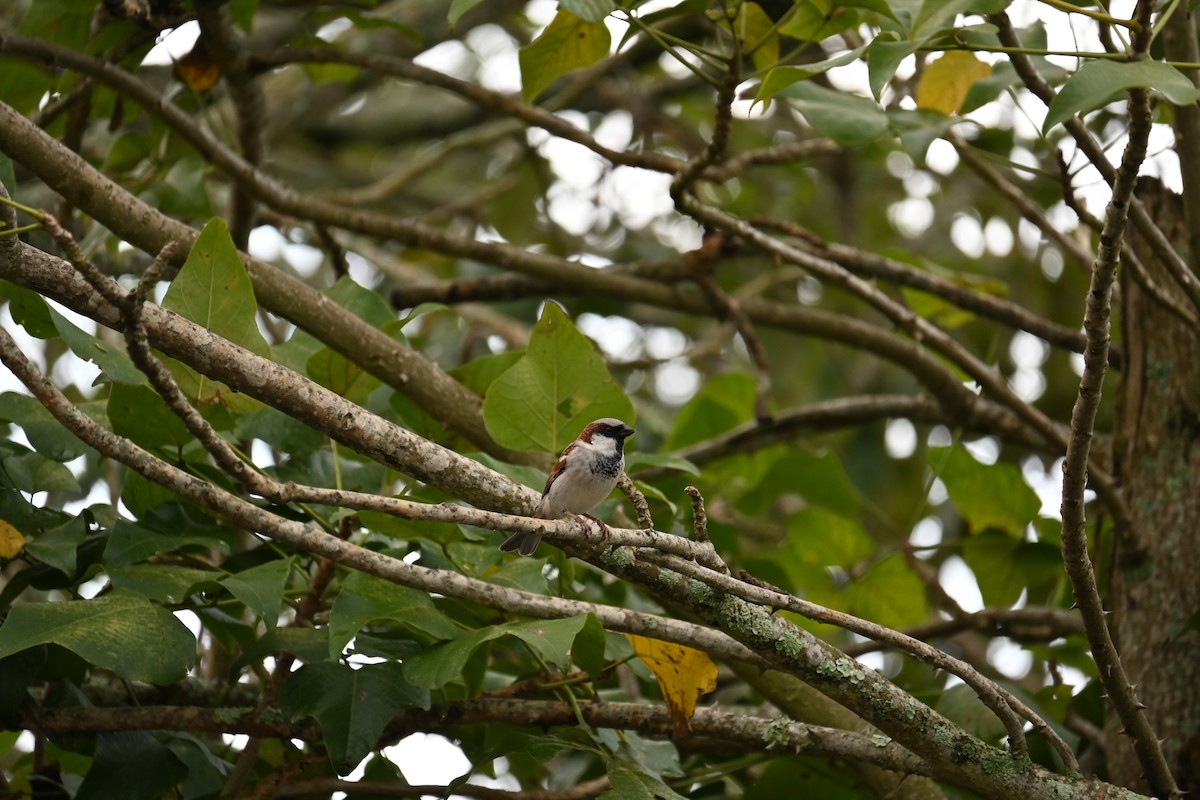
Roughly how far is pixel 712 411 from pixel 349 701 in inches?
91.9

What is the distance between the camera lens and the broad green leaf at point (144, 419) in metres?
2.60

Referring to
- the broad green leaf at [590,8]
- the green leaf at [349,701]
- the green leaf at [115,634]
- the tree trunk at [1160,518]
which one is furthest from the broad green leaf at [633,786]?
the broad green leaf at [590,8]

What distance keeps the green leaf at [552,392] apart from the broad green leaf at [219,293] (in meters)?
0.60

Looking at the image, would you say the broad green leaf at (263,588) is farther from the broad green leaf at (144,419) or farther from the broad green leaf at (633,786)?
the broad green leaf at (633,786)

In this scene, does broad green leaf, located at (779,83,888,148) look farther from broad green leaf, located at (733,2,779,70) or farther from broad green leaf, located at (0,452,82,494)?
broad green leaf, located at (0,452,82,494)

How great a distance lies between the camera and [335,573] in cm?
276

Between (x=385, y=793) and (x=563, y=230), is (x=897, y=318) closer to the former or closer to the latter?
(x=385, y=793)

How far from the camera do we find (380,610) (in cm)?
245

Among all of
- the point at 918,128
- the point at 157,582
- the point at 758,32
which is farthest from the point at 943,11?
the point at 157,582

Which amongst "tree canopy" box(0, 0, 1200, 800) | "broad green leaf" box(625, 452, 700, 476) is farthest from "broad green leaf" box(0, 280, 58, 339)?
"broad green leaf" box(625, 452, 700, 476)

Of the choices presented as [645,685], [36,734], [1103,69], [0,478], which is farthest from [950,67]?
[36,734]

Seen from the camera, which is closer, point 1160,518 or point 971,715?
point 971,715

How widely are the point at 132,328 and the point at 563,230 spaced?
5.23 meters

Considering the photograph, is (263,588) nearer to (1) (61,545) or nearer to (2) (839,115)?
(1) (61,545)
